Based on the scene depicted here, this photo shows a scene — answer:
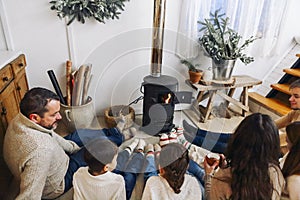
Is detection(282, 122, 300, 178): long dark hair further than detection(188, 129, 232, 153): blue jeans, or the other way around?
detection(188, 129, 232, 153): blue jeans

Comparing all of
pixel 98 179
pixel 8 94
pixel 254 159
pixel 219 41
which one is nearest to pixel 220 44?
pixel 219 41

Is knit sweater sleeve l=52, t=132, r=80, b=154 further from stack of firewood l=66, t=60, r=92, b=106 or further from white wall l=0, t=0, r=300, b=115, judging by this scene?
white wall l=0, t=0, r=300, b=115

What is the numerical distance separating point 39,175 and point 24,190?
0.09m

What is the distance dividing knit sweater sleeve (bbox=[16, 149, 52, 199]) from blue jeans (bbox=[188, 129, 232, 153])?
1.23 metres

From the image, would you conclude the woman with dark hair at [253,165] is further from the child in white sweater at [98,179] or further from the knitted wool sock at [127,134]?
the knitted wool sock at [127,134]

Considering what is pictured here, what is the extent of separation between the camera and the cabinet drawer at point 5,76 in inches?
62.8

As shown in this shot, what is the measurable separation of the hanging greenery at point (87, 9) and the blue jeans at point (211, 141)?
4.42 ft

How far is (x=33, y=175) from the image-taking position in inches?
41.7

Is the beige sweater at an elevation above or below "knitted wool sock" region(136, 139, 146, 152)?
above

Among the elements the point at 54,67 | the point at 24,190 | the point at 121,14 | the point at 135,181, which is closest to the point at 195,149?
the point at 135,181

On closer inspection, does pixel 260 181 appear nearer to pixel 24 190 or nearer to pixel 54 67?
pixel 24 190

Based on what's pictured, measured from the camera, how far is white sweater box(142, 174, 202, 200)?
3.61 ft

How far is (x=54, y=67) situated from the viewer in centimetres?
235

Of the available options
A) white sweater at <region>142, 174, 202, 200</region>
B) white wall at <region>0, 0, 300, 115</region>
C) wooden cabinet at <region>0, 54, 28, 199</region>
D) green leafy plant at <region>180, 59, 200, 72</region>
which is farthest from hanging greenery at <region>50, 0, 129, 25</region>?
white sweater at <region>142, 174, 202, 200</region>
